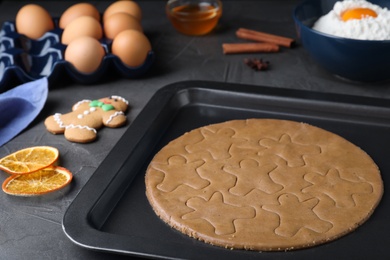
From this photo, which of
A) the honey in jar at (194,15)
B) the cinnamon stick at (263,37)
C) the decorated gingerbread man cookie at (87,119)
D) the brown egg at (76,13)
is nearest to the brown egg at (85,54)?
the decorated gingerbread man cookie at (87,119)

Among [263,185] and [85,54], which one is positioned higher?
[85,54]

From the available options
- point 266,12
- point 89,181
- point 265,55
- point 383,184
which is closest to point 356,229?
point 383,184

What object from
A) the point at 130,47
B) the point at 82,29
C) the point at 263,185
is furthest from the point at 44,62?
the point at 263,185

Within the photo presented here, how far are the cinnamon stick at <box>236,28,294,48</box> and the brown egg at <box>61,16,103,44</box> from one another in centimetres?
47

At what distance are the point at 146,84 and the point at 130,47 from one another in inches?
4.6

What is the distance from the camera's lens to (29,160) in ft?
4.79

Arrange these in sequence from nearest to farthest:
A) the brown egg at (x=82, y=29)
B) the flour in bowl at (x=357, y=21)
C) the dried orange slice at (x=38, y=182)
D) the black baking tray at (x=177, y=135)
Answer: the black baking tray at (x=177, y=135) → the dried orange slice at (x=38, y=182) → the flour in bowl at (x=357, y=21) → the brown egg at (x=82, y=29)

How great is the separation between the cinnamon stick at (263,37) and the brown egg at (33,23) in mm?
600

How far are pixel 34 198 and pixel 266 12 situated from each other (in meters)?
1.22

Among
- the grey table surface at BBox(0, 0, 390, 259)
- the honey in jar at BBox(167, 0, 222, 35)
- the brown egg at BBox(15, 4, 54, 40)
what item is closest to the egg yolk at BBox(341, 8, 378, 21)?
the grey table surface at BBox(0, 0, 390, 259)

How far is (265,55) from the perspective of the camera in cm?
198

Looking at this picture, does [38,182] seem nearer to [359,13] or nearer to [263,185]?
[263,185]

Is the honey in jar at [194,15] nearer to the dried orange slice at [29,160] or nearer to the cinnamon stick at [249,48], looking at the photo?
the cinnamon stick at [249,48]

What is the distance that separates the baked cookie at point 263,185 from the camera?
120 cm
